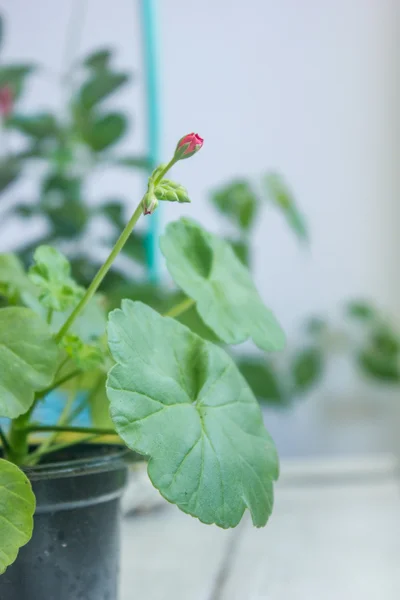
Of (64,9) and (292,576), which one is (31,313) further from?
(64,9)

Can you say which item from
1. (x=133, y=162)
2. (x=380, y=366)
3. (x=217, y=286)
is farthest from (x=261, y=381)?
(x=217, y=286)

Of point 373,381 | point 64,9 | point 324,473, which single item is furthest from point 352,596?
point 64,9

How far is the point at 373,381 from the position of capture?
58.5 inches

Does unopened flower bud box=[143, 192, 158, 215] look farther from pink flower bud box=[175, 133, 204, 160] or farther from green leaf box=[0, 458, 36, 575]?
green leaf box=[0, 458, 36, 575]

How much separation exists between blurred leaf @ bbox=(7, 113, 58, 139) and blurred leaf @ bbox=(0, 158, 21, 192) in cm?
7

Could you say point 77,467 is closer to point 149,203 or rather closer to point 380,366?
point 149,203

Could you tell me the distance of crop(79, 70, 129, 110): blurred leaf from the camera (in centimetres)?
120

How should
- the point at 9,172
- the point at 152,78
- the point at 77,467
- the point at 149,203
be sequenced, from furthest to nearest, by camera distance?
the point at 152,78 < the point at 9,172 < the point at 77,467 < the point at 149,203

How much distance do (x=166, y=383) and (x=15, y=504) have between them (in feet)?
0.38

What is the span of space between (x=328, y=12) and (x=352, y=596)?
1.28 m

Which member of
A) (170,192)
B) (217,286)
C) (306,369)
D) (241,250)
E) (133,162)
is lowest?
(306,369)

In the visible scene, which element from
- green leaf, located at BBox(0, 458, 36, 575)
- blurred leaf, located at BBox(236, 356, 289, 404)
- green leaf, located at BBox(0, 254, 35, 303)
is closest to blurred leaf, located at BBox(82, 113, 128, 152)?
blurred leaf, located at BBox(236, 356, 289, 404)

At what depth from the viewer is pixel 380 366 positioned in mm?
1402

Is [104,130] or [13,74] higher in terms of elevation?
[13,74]
